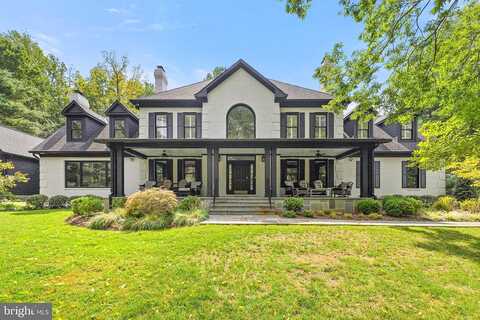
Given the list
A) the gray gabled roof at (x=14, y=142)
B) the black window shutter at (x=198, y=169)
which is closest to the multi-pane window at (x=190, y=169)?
→ the black window shutter at (x=198, y=169)

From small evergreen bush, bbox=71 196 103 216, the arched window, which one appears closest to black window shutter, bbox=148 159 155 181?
small evergreen bush, bbox=71 196 103 216

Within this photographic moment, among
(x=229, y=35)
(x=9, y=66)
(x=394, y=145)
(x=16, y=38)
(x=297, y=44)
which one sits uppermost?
(x=16, y=38)

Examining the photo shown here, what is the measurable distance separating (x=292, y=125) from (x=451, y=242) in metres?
9.50

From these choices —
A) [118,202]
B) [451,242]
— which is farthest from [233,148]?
[451,242]

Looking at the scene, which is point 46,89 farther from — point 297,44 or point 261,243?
point 261,243

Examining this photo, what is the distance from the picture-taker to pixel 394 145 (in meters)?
15.5

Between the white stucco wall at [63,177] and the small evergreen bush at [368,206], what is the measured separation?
42.7 ft

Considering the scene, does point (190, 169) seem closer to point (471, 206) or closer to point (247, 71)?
point (247, 71)

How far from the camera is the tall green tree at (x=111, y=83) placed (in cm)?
2720

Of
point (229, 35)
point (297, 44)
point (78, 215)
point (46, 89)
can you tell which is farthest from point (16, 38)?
point (297, 44)

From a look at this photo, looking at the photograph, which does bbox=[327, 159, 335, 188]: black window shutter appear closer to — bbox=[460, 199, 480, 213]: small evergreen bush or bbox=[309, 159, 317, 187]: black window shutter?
bbox=[309, 159, 317, 187]: black window shutter

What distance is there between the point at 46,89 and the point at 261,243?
128 feet

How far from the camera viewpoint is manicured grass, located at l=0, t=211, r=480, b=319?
3420mm

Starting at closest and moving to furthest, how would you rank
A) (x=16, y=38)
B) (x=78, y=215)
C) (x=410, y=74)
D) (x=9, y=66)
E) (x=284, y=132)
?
(x=410, y=74) → (x=78, y=215) → (x=284, y=132) → (x=9, y=66) → (x=16, y=38)
